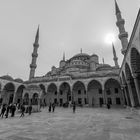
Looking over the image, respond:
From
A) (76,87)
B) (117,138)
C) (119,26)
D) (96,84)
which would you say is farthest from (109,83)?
(117,138)

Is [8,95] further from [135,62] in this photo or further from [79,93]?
[135,62]

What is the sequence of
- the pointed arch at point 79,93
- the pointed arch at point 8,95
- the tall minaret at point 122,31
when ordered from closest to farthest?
the tall minaret at point 122,31
the pointed arch at point 79,93
the pointed arch at point 8,95

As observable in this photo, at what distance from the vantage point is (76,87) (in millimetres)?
28719

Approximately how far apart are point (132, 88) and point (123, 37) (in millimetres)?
10564

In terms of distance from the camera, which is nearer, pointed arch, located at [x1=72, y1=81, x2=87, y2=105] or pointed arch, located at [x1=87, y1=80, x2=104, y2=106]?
pointed arch, located at [x1=87, y1=80, x2=104, y2=106]

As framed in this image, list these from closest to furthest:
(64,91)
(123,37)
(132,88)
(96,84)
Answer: (132,88), (123,37), (96,84), (64,91)

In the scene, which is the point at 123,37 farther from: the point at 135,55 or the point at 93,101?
the point at 93,101

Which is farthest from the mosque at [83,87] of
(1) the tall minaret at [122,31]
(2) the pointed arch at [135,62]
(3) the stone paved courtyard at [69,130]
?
(3) the stone paved courtyard at [69,130]

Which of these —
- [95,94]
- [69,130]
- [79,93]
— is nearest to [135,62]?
[69,130]

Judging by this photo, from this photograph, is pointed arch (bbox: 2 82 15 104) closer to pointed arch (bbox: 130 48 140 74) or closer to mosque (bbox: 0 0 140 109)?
mosque (bbox: 0 0 140 109)

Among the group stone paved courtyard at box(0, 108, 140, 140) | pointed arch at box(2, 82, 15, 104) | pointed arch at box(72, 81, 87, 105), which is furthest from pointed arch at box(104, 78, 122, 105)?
pointed arch at box(2, 82, 15, 104)

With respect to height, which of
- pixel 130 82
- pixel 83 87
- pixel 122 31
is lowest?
pixel 130 82

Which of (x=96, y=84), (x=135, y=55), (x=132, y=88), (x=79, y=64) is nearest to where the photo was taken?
(x=135, y=55)

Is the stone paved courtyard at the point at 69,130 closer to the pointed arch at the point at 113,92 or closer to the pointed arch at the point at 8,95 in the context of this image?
the pointed arch at the point at 113,92
